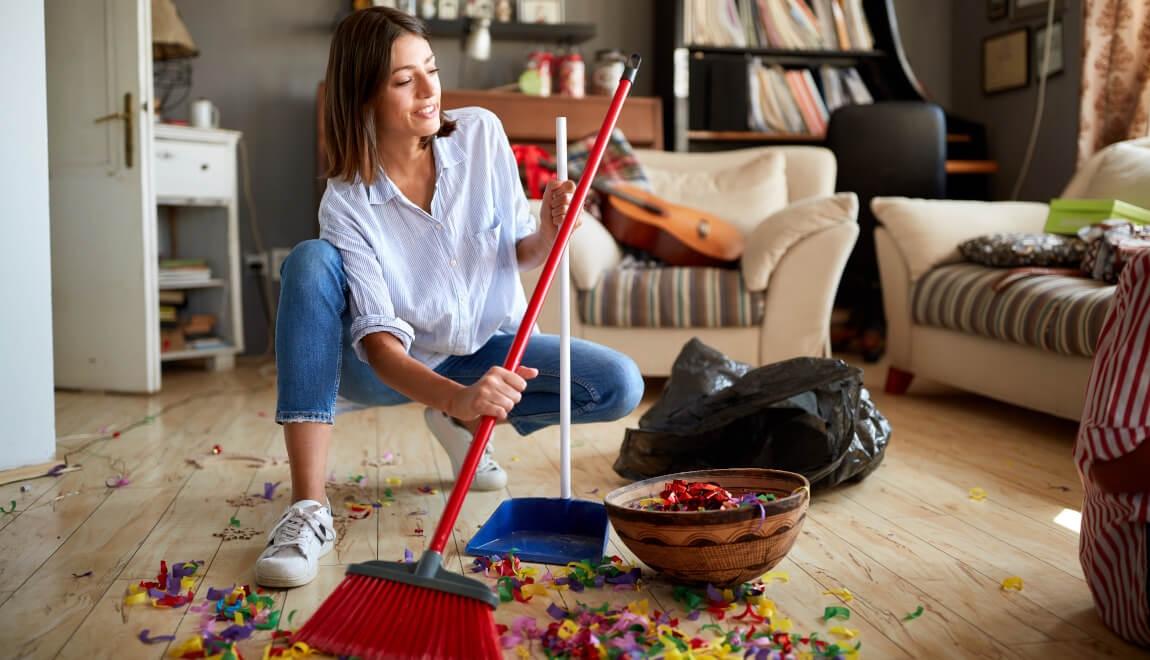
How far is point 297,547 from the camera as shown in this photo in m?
1.51

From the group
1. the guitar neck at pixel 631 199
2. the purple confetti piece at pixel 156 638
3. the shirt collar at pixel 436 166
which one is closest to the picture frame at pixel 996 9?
the guitar neck at pixel 631 199

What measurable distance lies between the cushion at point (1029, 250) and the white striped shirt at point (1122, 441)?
159cm

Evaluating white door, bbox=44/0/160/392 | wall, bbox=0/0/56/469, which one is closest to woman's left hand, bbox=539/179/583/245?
wall, bbox=0/0/56/469

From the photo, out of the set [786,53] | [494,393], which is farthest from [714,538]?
[786,53]

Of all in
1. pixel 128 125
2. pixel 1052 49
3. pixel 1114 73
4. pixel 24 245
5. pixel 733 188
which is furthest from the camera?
pixel 1052 49

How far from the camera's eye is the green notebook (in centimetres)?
270

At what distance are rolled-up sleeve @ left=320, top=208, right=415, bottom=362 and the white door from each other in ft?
5.73

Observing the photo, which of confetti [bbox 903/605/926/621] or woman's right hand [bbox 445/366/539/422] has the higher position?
woman's right hand [bbox 445/366/539/422]

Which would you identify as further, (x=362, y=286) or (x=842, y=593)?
(x=362, y=286)

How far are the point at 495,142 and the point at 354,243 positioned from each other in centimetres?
31

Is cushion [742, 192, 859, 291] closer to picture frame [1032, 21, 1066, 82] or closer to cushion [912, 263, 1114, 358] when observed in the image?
cushion [912, 263, 1114, 358]

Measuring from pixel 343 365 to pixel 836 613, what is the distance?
88 centimetres

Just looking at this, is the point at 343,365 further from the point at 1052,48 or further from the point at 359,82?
the point at 1052,48

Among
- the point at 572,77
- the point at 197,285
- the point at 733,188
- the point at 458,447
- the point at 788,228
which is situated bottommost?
the point at 458,447
